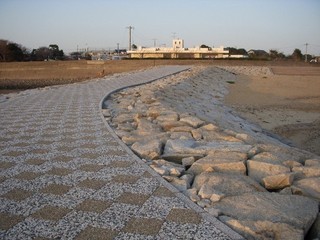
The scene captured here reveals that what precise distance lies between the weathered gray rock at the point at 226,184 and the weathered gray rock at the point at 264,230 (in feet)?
1.74

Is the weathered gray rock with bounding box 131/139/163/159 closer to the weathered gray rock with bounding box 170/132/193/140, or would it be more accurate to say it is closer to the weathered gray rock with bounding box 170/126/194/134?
the weathered gray rock with bounding box 170/132/193/140

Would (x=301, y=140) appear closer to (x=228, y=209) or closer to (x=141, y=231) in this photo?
(x=228, y=209)

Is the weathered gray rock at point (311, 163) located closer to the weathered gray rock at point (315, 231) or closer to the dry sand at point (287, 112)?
the weathered gray rock at point (315, 231)

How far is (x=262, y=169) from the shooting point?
12.4 ft

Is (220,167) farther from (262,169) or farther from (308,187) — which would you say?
(308,187)

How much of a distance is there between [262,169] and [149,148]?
145 cm

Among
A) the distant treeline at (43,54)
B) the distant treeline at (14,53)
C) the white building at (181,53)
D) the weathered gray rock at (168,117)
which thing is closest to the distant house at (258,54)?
the distant treeline at (43,54)

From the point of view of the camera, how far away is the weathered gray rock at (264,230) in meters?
2.39

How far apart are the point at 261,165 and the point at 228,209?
1227mm

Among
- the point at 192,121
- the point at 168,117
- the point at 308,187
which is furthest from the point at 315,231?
the point at 168,117

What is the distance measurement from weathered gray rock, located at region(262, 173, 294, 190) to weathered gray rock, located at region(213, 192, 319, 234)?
1.31 feet

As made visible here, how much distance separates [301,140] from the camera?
7359mm

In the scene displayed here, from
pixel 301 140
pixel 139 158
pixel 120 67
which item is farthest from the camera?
pixel 120 67

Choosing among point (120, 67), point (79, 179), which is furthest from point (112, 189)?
point (120, 67)
